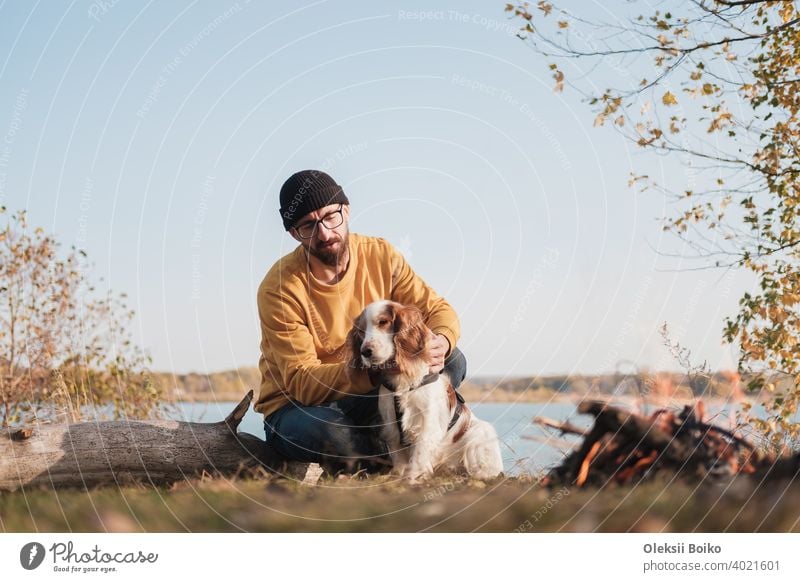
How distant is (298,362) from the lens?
4543mm

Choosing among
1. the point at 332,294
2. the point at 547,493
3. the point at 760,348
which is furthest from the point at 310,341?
the point at 760,348

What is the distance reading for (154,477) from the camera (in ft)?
15.2

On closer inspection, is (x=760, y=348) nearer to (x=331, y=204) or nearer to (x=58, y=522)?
(x=331, y=204)

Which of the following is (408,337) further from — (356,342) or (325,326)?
(325,326)

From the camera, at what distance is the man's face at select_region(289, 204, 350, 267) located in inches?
182

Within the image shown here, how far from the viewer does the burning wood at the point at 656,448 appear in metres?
2.62

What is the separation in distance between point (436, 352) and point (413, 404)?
0.99 ft

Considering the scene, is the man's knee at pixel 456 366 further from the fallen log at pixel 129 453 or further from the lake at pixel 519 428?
the fallen log at pixel 129 453

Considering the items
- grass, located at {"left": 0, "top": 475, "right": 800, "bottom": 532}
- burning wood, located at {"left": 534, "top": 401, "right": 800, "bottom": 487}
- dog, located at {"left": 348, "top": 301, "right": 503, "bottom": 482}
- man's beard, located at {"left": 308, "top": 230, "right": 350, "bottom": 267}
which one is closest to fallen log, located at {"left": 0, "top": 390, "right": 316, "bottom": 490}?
grass, located at {"left": 0, "top": 475, "right": 800, "bottom": 532}

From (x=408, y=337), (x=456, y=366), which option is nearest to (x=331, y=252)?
(x=408, y=337)

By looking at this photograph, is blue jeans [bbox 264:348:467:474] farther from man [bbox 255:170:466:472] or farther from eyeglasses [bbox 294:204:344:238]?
eyeglasses [bbox 294:204:344:238]

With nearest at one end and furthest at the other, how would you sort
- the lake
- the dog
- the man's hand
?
the lake, the dog, the man's hand

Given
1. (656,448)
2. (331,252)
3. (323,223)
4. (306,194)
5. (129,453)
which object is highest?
(306,194)

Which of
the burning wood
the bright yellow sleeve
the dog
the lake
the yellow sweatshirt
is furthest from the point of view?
the bright yellow sleeve
